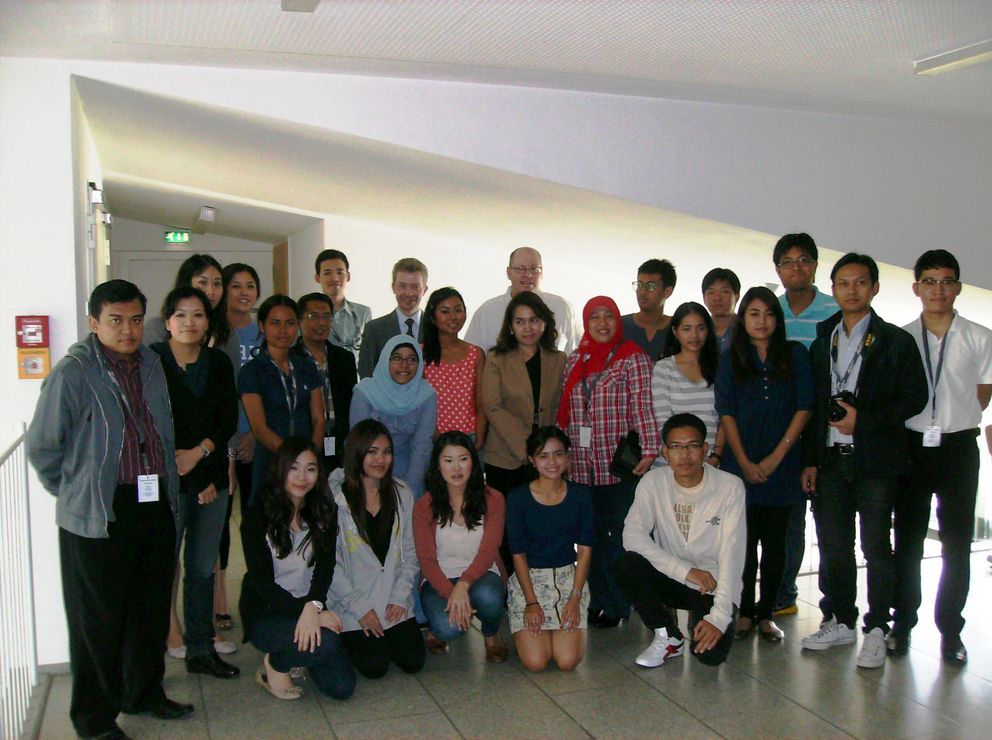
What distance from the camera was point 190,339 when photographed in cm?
321

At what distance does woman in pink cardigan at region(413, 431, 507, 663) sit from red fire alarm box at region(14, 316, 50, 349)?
1667 millimetres

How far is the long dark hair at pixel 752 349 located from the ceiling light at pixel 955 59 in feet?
3.65

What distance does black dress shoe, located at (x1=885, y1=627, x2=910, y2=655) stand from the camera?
3.63 m

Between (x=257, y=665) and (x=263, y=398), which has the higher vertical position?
(x=263, y=398)

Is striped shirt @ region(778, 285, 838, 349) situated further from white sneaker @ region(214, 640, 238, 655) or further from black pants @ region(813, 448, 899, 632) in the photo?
white sneaker @ region(214, 640, 238, 655)

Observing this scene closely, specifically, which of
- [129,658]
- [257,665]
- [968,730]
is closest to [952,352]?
[968,730]

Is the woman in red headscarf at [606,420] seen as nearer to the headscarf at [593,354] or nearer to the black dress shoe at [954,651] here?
the headscarf at [593,354]

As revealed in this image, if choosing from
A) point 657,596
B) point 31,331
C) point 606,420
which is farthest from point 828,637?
point 31,331

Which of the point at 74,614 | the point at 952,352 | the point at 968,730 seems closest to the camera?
the point at 74,614

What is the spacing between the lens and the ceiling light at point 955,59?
3385mm

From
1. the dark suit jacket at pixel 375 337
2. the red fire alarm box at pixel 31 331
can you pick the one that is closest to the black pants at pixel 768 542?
the dark suit jacket at pixel 375 337

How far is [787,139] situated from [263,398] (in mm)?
3070

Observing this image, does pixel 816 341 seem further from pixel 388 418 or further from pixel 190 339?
pixel 190 339

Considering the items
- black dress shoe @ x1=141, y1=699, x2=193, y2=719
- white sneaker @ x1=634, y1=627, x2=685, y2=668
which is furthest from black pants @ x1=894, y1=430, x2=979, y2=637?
black dress shoe @ x1=141, y1=699, x2=193, y2=719
